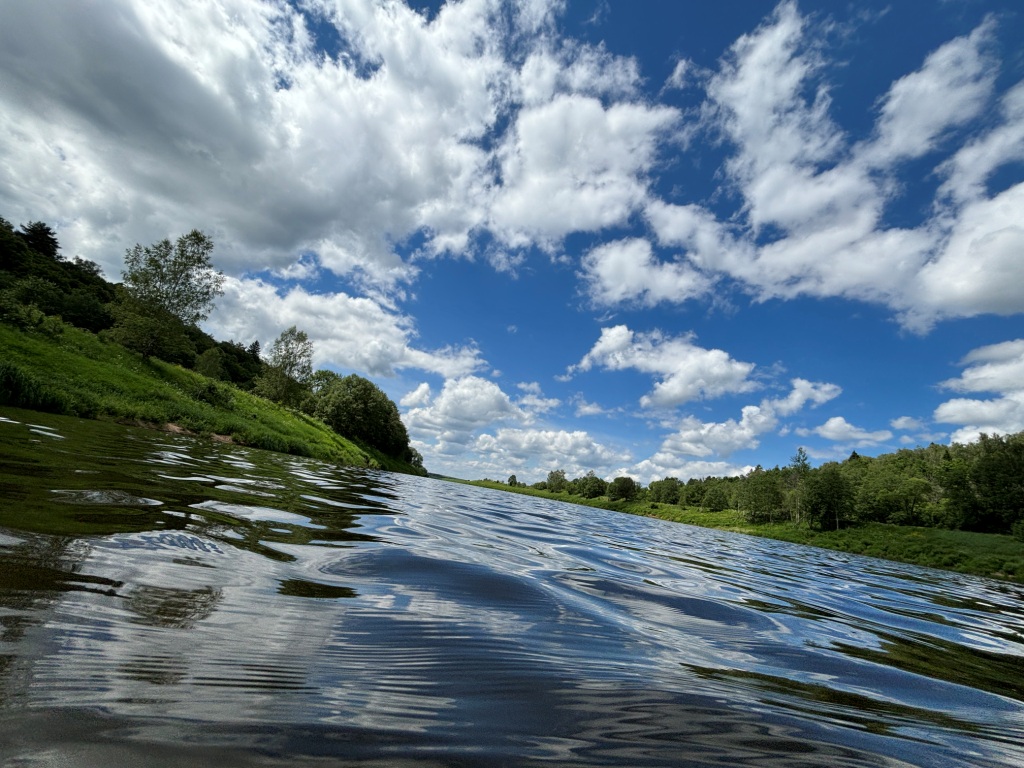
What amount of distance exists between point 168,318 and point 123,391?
1435cm

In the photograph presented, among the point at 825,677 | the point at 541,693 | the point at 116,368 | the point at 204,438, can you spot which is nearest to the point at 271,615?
the point at 541,693

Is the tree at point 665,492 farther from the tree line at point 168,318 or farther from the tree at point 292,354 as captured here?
the tree at point 292,354

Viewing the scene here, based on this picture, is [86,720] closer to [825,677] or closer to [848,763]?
[848,763]

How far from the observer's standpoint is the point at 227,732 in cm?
112

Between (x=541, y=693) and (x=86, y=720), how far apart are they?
138 cm

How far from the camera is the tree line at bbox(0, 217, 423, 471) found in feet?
110

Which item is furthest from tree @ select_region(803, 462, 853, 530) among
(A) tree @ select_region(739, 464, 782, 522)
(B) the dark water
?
(B) the dark water

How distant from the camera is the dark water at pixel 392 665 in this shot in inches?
46.2

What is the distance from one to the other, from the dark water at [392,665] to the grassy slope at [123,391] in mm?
17495

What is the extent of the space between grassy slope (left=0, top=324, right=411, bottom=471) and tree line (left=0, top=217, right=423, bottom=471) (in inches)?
76.4

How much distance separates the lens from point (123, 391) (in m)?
24.2

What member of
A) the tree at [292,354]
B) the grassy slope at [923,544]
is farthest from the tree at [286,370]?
the grassy slope at [923,544]

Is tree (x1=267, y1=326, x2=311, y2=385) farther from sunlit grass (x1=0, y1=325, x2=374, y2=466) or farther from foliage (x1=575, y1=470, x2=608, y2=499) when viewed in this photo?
foliage (x1=575, y1=470, x2=608, y2=499)

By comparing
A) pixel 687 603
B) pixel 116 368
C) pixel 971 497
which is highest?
pixel 971 497
